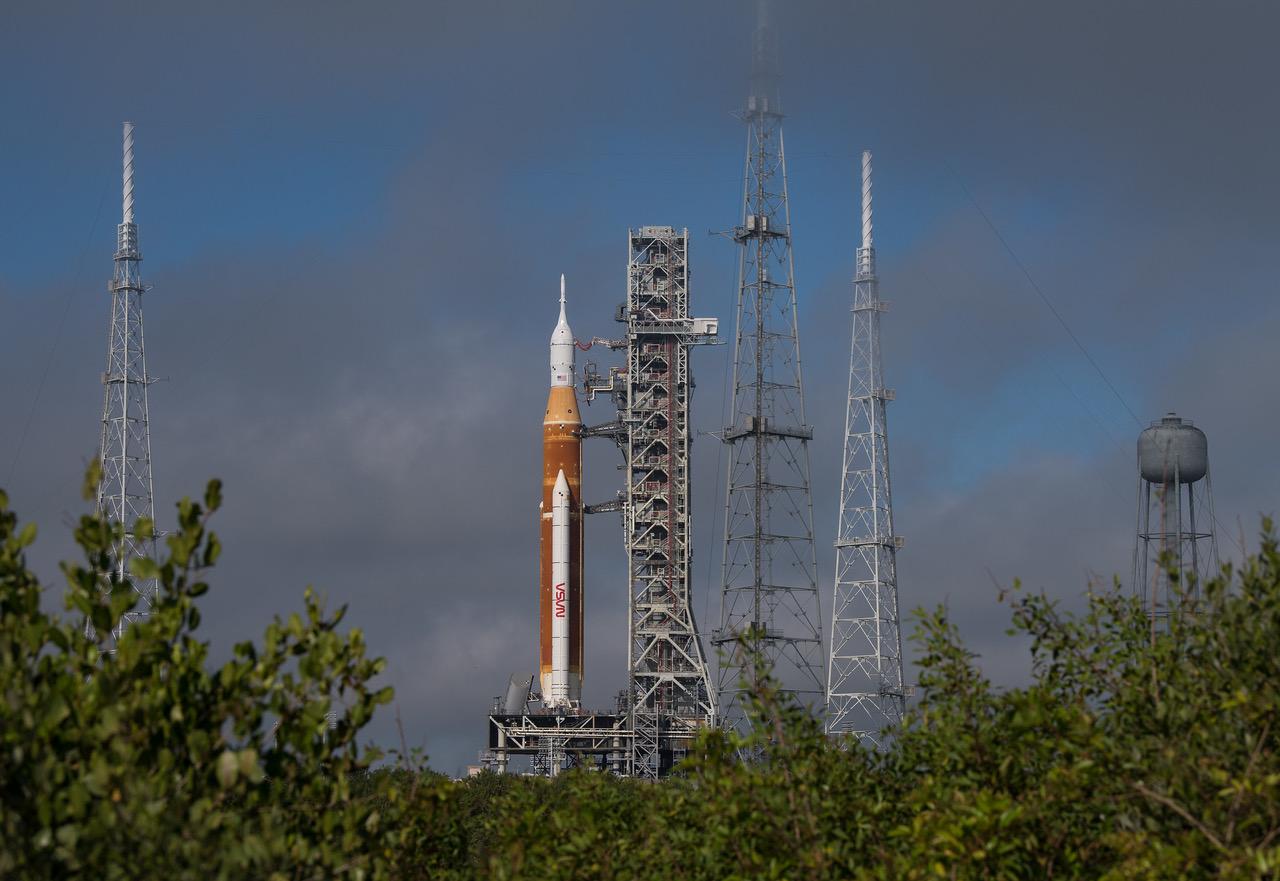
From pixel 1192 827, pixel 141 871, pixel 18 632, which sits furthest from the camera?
pixel 1192 827

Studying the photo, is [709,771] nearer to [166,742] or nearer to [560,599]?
[166,742]

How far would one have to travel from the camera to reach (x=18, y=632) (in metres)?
16.0

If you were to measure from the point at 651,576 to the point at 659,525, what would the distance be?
346 centimetres

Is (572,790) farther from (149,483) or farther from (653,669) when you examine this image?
(653,669)

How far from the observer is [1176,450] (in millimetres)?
89875

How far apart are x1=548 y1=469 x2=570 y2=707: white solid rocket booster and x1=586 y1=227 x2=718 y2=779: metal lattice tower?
3031mm

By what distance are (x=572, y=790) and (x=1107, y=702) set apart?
15453mm

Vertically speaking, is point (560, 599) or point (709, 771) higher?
point (560, 599)

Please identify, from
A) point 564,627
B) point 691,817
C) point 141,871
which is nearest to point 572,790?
point 691,817

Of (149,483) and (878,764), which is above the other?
(149,483)

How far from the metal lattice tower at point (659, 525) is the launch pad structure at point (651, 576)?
7 centimetres

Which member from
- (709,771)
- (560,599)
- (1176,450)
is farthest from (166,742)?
(560,599)

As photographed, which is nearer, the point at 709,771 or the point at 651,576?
the point at 709,771

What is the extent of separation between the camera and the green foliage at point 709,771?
49.8ft
